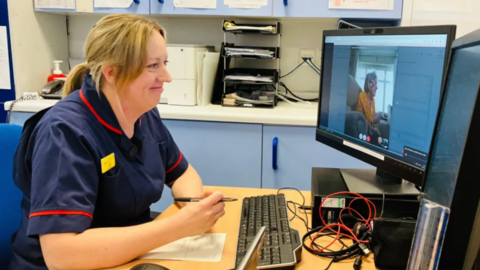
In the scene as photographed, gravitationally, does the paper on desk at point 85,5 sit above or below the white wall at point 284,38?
above

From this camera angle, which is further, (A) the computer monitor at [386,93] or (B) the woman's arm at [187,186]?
(B) the woman's arm at [187,186]

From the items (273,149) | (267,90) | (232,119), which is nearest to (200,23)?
(267,90)

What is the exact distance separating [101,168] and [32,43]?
1798 mm

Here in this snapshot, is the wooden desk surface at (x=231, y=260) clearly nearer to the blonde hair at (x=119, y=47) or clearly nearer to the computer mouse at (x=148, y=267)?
the computer mouse at (x=148, y=267)

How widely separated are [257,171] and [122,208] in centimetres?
112

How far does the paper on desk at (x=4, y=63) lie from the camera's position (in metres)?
2.17

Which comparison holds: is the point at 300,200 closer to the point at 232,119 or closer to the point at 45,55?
the point at 232,119

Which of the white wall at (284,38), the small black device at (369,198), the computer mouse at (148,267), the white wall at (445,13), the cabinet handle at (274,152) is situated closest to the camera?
the computer mouse at (148,267)

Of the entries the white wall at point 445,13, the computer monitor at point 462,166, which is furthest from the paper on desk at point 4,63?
the computer monitor at point 462,166

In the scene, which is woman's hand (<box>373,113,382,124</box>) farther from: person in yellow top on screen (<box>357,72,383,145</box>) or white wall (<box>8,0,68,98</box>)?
white wall (<box>8,0,68,98</box>)

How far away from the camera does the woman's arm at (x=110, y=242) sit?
0.79 metres

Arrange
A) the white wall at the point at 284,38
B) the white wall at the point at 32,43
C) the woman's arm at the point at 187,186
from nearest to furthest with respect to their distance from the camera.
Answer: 1. the woman's arm at the point at 187,186
2. the white wall at the point at 32,43
3. the white wall at the point at 284,38

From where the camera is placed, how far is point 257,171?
2.05m

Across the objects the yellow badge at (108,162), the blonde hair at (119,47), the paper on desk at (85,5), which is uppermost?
the paper on desk at (85,5)
